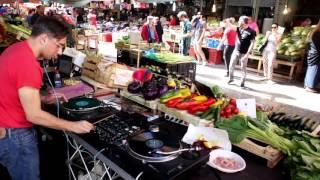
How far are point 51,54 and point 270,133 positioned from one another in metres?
1.70

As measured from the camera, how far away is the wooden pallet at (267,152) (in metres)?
1.92

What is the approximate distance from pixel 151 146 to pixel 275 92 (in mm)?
5961

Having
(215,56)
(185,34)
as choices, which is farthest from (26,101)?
(185,34)

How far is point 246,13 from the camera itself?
504 inches

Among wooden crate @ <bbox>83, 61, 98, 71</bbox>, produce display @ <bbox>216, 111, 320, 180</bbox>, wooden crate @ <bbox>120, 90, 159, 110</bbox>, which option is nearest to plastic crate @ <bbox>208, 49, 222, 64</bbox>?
wooden crate @ <bbox>83, 61, 98, 71</bbox>

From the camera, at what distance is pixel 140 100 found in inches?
105

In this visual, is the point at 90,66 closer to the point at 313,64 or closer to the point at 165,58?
the point at 165,58

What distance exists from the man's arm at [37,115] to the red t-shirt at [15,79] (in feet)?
0.15

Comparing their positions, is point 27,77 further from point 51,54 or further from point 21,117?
point 21,117

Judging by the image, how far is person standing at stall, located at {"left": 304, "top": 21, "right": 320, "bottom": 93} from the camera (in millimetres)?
6688

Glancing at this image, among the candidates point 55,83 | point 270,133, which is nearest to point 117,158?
point 270,133

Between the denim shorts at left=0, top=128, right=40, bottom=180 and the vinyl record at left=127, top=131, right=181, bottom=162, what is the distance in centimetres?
85

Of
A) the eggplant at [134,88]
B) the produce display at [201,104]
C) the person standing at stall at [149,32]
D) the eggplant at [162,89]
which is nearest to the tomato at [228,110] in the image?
the produce display at [201,104]

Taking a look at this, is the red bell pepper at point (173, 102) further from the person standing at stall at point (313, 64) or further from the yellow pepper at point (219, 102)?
the person standing at stall at point (313, 64)
